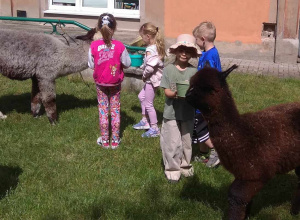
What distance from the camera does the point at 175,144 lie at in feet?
15.7

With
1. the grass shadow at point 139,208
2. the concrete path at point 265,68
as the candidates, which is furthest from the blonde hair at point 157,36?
the concrete path at point 265,68

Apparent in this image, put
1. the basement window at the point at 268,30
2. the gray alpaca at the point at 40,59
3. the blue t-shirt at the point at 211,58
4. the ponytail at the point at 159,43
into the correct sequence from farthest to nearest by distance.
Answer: the basement window at the point at 268,30
the gray alpaca at the point at 40,59
the ponytail at the point at 159,43
the blue t-shirt at the point at 211,58

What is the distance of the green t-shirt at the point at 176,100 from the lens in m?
4.61

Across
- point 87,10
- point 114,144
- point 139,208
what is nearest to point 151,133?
point 114,144

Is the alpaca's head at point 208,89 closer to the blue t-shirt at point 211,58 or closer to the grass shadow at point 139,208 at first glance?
the grass shadow at point 139,208

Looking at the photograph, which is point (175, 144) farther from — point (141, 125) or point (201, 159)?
point (141, 125)

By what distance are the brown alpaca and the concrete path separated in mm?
6786

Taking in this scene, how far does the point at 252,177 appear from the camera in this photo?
11.8 feet

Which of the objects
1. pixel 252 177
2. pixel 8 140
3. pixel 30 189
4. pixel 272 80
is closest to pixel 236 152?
pixel 252 177

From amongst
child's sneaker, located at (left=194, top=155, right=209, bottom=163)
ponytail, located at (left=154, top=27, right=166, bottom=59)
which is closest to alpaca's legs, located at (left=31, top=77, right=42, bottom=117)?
ponytail, located at (left=154, top=27, right=166, bottom=59)

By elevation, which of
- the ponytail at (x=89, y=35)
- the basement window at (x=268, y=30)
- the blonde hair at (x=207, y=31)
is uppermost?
the blonde hair at (x=207, y=31)

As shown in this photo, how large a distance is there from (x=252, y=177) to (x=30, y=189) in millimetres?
2384

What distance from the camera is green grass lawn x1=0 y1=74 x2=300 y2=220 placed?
4285 mm

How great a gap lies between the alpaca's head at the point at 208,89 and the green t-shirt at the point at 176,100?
37.9 inches
